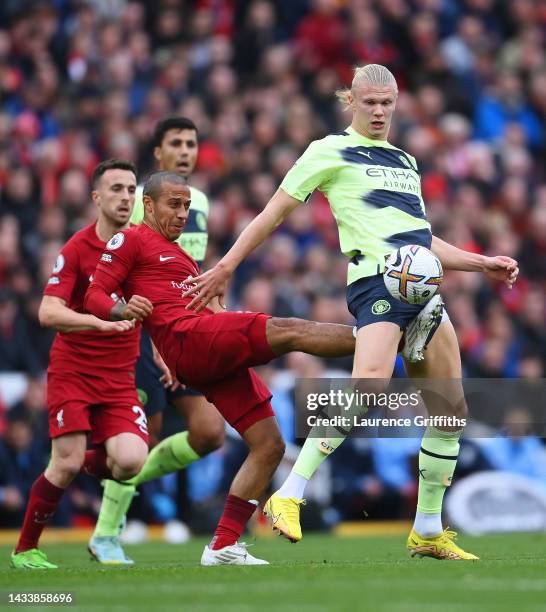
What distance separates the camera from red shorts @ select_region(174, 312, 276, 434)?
760 cm

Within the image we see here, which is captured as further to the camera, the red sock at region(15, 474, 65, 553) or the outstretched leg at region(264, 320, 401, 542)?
the red sock at region(15, 474, 65, 553)

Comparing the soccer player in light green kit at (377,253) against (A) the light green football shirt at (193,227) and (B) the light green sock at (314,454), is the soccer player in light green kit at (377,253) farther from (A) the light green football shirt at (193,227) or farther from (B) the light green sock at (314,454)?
(A) the light green football shirt at (193,227)

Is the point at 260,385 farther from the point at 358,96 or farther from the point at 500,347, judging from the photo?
the point at 500,347

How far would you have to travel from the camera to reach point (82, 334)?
29.8ft

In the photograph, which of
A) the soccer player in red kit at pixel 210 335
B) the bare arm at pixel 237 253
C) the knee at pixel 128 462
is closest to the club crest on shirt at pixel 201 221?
the soccer player in red kit at pixel 210 335

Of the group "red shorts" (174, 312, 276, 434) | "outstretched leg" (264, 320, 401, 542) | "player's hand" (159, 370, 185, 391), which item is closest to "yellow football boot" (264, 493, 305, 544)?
"outstretched leg" (264, 320, 401, 542)

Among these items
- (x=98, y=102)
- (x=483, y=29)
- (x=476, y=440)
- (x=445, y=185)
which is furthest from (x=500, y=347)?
(x=483, y=29)

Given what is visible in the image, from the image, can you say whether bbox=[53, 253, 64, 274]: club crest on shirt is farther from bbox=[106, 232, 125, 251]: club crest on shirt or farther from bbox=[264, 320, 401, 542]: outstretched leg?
bbox=[264, 320, 401, 542]: outstretched leg

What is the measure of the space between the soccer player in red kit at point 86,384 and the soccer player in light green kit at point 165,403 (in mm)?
439

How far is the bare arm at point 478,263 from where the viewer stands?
317 inches

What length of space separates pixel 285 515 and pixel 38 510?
1960mm

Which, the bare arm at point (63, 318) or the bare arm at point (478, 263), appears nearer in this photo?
the bare arm at point (478, 263)

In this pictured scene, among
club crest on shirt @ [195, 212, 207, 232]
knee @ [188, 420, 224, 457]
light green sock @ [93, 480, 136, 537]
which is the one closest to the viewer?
light green sock @ [93, 480, 136, 537]

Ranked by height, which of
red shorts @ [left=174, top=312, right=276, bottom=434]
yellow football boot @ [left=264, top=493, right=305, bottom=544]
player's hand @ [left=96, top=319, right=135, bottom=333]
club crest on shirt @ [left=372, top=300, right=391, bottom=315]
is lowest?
yellow football boot @ [left=264, top=493, right=305, bottom=544]
